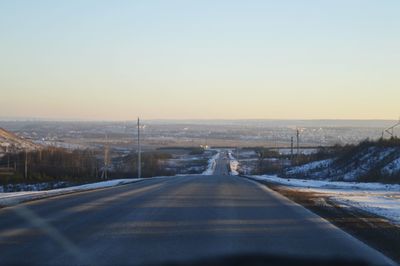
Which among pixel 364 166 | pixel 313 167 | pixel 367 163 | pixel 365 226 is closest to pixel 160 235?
pixel 365 226

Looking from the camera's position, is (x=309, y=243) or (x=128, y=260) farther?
(x=309, y=243)

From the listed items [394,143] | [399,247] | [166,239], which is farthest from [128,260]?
[394,143]

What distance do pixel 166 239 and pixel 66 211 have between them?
6291 millimetres

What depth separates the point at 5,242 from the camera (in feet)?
36.2

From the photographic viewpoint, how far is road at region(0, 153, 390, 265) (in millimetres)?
9805

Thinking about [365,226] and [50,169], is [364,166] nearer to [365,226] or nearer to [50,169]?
[50,169]

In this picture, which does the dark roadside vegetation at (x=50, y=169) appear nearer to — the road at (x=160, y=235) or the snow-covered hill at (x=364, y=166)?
the snow-covered hill at (x=364, y=166)

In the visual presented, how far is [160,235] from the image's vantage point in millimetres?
12008

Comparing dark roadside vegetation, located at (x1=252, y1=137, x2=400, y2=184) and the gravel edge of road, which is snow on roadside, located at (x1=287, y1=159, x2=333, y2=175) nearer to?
dark roadside vegetation, located at (x1=252, y1=137, x2=400, y2=184)

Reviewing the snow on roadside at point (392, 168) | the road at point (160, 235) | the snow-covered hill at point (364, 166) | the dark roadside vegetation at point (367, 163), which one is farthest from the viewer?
the dark roadside vegetation at point (367, 163)

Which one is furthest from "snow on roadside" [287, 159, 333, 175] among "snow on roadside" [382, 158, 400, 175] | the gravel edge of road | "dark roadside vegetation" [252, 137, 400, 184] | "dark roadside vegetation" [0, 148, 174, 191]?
the gravel edge of road

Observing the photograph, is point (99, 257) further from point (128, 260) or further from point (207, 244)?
point (207, 244)

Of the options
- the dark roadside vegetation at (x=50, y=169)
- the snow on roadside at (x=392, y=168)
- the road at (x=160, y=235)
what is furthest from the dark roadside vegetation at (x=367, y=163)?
the road at (x=160, y=235)

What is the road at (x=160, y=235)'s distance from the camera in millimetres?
9805
